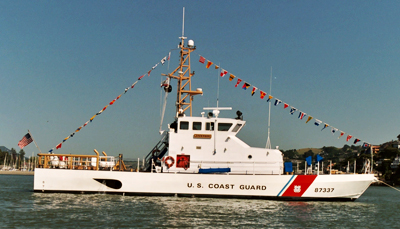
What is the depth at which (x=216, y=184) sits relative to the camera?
17719mm

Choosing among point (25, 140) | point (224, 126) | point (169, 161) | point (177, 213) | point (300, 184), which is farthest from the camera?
point (25, 140)

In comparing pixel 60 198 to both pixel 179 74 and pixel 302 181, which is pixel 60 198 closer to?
pixel 179 74

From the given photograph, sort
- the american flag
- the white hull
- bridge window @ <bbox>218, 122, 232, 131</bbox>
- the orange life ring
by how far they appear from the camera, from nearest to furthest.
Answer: the white hull → the orange life ring → bridge window @ <bbox>218, 122, 232, 131</bbox> → the american flag

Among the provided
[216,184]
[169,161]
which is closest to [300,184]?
[216,184]

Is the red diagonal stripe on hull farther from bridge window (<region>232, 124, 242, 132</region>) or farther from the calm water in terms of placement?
bridge window (<region>232, 124, 242, 132</region>)

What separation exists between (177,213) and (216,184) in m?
4.39

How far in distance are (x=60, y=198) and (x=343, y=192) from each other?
1326 centimetres

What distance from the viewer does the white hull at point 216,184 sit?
17672mm

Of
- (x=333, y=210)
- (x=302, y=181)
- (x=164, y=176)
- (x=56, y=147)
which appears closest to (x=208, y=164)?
(x=164, y=176)

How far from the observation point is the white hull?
17.7 metres

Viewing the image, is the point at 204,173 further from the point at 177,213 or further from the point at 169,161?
the point at 177,213

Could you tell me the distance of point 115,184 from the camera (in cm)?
1822

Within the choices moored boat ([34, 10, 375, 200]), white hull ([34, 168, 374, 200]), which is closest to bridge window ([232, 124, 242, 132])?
moored boat ([34, 10, 375, 200])

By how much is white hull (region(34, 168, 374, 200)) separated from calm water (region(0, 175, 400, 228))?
19.2 inches
